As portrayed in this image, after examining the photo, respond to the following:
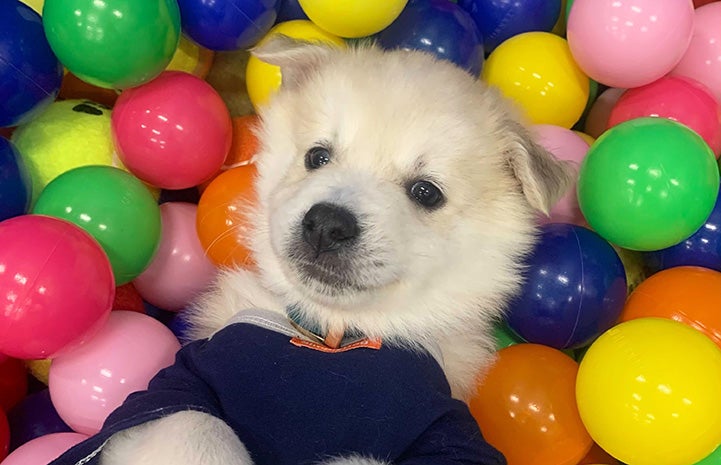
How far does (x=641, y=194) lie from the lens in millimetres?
2541

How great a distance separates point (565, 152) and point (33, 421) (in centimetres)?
213

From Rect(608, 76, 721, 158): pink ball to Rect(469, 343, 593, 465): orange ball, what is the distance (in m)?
1.02

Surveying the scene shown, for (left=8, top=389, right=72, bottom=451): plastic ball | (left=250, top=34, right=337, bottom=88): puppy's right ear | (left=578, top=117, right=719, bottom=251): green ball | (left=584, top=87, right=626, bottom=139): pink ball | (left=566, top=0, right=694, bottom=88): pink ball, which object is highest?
(left=566, top=0, right=694, bottom=88): pink ball

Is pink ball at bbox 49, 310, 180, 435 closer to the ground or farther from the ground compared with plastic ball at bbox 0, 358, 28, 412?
farther from the ground

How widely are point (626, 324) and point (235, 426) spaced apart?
47.8 inches

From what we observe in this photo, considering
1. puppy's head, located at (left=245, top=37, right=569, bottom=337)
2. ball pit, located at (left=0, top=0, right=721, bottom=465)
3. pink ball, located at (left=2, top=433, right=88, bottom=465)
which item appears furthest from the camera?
pink ball, located at (left=2, top=433, right=88, bottom=465)

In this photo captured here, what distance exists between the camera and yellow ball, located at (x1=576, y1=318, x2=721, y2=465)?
2211 mm

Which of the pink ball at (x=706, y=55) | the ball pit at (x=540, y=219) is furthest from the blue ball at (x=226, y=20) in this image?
the pink ball at (x=706, y=55)

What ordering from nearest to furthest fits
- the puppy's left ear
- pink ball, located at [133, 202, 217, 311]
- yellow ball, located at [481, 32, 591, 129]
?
the puppy's left ear, pink ball, located at [133, 202, 217, 311], yellow ball, located at [481, 32, 591, 129]

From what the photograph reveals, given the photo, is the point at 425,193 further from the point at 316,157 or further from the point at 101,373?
the point at 101,373

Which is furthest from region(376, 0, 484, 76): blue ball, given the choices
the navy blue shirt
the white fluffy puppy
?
the navy blue shirt

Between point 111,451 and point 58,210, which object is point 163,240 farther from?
point 111,451

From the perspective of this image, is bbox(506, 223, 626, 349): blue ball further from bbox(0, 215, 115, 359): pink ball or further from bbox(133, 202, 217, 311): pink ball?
bbox(0, 215, 115, 359): pink ball

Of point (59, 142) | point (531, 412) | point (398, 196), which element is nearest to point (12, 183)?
point (59, 142)
